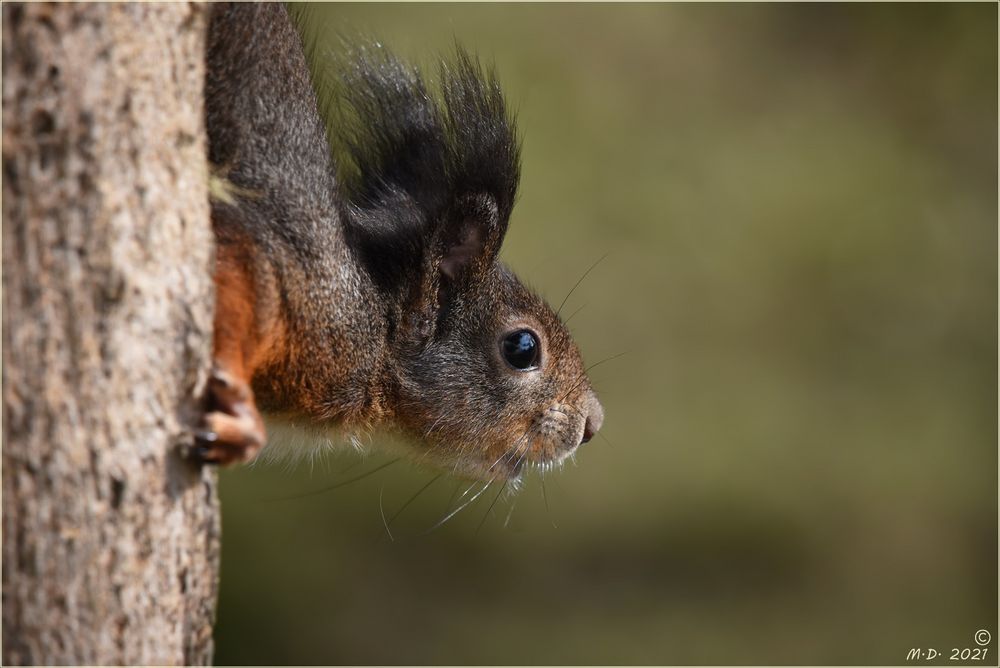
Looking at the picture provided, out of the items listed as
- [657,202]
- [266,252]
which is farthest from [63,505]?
[657,202]

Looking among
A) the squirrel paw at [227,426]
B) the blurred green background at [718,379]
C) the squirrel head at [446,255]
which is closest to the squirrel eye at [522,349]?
the squirrel head at [446,255]

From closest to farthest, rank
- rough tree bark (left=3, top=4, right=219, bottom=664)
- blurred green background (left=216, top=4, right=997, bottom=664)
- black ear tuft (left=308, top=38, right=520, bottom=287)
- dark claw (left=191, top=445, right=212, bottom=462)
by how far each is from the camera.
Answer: rough tree bark (left=3, top=4, right=219, bottom=664)
dark claw (left=191, top=445, right=212, bottom=462)
black ear tuft (left=308, top=38, right=520, bottom=287)
blurred green background (left=216, top=4, right=997, bottom=664)

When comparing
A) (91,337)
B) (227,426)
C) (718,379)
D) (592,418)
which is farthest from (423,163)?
(718,379)

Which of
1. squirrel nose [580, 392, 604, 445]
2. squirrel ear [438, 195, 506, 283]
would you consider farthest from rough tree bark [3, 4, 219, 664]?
squirrel nose [580, 392, 604, 445]

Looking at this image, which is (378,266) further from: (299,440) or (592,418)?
(592,418)

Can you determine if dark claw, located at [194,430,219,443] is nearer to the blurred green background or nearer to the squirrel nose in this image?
the squirrel nose
